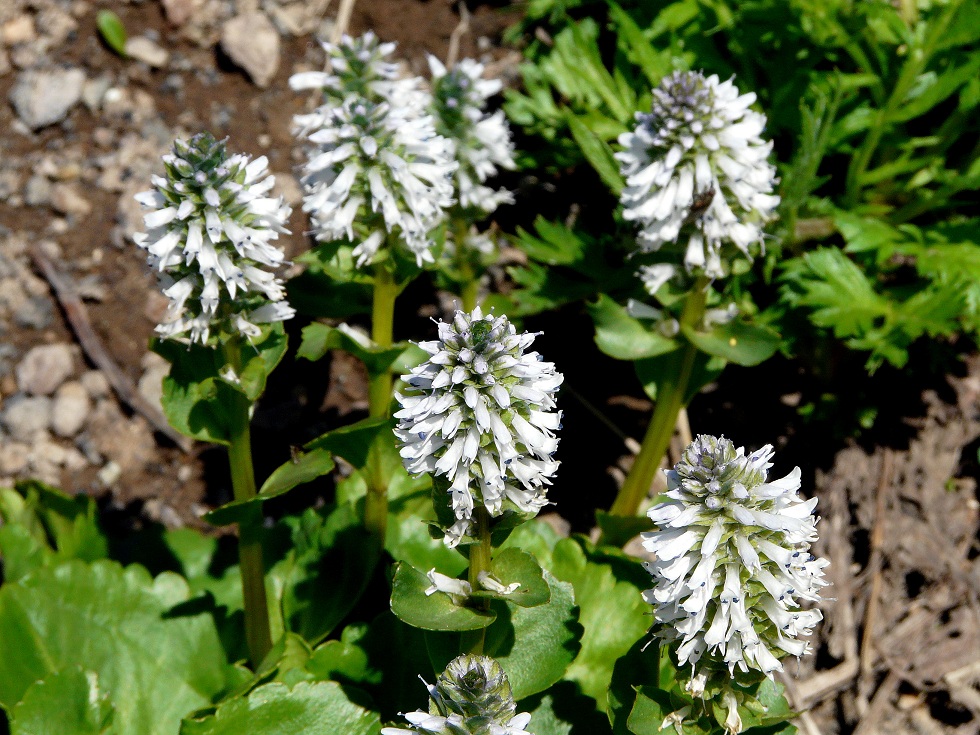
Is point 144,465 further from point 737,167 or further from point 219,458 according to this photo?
point 737,167

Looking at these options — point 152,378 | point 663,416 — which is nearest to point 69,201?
point 152,378

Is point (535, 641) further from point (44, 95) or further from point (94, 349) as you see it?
point (44, 95)

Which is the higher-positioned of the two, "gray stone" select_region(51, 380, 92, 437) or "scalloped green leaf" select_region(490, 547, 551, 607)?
"gray stone" select_region(51, 380, 92, 437)

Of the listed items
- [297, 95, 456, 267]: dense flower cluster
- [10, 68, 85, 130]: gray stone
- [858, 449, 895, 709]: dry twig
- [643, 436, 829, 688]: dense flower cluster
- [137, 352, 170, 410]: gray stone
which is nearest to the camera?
[643, 436, 829, 688]: dense flower cluster

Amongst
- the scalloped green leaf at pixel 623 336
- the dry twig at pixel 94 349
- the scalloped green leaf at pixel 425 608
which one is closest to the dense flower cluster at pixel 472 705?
the scalloped green leaf at pixel 425 608

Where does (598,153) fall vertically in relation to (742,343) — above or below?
above

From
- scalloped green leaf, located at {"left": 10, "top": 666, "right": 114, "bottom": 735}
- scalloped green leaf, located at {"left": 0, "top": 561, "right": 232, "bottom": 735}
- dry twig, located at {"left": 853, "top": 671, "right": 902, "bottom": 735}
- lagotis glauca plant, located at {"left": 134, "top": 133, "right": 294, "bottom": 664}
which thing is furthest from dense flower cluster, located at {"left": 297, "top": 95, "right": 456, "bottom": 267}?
dry twig, located at {"left": 853, "top": 671, "right": 902, "bottom": 735}

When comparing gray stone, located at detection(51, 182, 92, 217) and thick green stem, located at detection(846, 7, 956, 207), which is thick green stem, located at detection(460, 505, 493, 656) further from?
gray stone, located at detection(51, 182, 92, 217)
